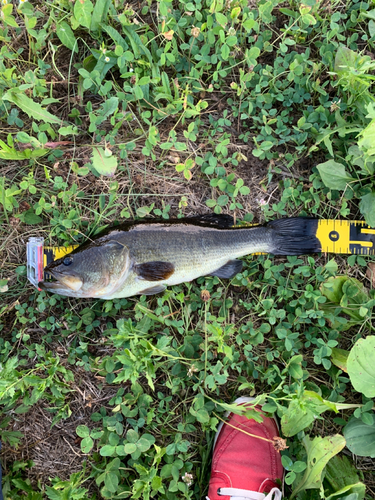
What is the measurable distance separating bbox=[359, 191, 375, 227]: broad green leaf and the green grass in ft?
0.09

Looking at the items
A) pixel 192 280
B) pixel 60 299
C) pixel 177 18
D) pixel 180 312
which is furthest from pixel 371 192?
pixel 60 299

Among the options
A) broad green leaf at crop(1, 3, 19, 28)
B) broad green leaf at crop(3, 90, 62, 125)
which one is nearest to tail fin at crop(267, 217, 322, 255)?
broad green leaf at crop(3, 90, 62, 125)

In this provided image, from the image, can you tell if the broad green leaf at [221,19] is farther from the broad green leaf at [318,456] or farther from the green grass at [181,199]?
the broad green leaf at [318,456]

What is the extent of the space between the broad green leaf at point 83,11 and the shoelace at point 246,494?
4372mm

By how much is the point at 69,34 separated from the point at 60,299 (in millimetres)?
2492

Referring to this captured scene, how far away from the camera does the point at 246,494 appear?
329cm

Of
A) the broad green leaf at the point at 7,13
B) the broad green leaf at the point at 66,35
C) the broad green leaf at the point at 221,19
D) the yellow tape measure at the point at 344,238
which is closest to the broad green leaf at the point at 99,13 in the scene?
the broad green leaf at the point at 66,35

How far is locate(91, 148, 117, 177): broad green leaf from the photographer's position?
3250 mm

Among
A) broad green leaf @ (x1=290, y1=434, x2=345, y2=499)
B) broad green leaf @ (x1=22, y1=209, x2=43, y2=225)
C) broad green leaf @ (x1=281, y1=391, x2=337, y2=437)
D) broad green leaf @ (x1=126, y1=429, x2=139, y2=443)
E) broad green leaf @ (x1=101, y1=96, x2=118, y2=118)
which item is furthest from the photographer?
broad green leaf @ (x1=22, y1=209, x2=43, y2=225)

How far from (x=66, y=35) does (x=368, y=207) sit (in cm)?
323

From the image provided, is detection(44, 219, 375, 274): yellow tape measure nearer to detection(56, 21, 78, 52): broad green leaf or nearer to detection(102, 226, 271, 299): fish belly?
detection(102, 226, 271, 299): fish belly

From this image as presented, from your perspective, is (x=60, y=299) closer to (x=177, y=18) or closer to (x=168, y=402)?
(x=168, y=402)

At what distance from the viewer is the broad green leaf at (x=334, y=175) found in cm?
335

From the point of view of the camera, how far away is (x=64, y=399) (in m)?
3.42
